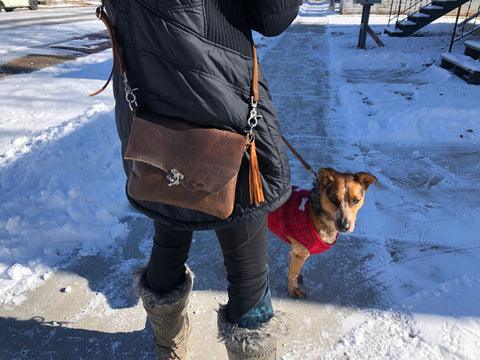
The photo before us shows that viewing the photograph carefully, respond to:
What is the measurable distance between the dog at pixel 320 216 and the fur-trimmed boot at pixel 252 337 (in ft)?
2.55

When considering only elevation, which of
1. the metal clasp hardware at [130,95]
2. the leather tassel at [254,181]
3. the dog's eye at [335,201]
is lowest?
the dog's eye at [335,201]

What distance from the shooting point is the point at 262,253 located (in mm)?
1313

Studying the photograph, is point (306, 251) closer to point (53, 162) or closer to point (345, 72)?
point (53, 162)

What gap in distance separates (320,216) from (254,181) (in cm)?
117

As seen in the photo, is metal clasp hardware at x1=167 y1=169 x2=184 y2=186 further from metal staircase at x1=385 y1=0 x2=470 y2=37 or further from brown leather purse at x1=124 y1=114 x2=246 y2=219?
metal staircase at x1=385 y1=0 x2=470 y2=37

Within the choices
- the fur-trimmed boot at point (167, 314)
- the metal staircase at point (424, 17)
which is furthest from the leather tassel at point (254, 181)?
the metal staircase at point (424, 17)

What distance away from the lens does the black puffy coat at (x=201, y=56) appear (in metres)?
0.93

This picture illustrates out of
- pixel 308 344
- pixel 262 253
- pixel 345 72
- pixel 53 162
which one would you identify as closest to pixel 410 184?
pixel 308 344

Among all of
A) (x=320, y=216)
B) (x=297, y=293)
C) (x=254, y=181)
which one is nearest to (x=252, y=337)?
(x=254, y=181)

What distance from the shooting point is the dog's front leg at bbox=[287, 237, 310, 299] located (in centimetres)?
214

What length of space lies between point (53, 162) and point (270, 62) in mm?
6913

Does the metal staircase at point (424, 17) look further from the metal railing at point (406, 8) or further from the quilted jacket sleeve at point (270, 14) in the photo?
the quilted jacket sleeve at point (270, 14)

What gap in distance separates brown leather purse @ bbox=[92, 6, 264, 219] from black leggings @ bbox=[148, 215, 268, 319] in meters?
0.16

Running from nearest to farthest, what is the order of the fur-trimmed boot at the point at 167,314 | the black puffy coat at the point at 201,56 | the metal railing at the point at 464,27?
the black puffy coat at the point at 201,56, the fur-trimmed boot at the point at 167,314, the metal railing at the point at 464,27
